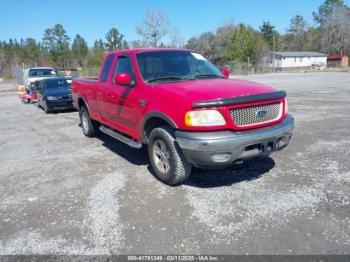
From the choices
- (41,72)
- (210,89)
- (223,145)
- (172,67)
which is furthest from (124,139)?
(41,72)

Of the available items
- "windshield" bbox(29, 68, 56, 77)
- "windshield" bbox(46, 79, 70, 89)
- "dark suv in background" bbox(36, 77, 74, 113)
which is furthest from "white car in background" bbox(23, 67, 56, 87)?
"dark suv in background" bbox(36, 77, 74, 113)

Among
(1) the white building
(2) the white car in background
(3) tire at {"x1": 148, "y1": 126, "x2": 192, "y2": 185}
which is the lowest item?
(3) tire at {"x1": 148, "y1": 126, "x2": 192, "y2": 185}

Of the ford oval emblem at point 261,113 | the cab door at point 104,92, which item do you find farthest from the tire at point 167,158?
the cab door at point 104,92

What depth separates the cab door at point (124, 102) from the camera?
194 inches

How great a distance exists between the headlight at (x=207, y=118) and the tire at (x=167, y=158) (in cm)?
52

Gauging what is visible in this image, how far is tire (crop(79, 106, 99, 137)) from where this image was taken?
755 cm

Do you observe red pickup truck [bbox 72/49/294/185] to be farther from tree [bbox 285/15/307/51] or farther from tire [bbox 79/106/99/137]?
tree [bbox 285/15/307/51]

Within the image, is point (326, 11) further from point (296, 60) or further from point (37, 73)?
point (37, 73)

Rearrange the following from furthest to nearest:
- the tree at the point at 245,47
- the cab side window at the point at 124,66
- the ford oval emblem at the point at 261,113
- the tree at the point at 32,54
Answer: the tree at the point at 32,54 < the tree at the point at 245,47 < the cab side window at the point at 124,66 < the ford oval emblem at the point at 261,113

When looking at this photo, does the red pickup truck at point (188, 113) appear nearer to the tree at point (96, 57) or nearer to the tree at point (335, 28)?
the tree at point (96, 57)

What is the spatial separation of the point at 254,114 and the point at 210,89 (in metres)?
0.68

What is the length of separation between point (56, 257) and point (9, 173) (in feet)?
10.1

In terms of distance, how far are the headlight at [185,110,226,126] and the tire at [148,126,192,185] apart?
1.71ft

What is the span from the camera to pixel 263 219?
3.49 m
